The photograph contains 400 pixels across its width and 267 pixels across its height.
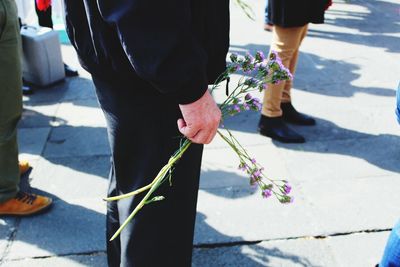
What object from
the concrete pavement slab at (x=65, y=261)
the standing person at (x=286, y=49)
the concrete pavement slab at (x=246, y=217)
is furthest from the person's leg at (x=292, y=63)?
the concrete pavement slab at (x=65, y=261)

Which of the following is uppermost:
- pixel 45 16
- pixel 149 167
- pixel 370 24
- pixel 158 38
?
pixel 158 38

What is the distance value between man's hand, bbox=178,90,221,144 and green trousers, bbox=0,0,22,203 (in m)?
1.51

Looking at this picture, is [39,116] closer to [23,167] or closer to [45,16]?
[23,167]

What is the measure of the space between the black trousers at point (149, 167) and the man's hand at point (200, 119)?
13cm

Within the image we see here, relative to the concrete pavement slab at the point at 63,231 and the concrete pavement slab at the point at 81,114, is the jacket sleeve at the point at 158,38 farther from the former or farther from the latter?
the concrete pavement slab at the point at 81,114

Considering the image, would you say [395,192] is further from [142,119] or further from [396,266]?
[142,119]

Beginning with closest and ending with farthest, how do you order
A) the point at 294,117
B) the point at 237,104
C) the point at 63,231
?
→ the point at 237,104, the point at 63,231, the point at 294,117

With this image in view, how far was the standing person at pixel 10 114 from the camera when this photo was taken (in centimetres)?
256

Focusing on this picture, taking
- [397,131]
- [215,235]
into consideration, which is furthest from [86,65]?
[397,131]

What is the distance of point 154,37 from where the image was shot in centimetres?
130

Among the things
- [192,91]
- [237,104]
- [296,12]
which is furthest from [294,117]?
[192,91]

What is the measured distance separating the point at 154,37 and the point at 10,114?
1.68 meters

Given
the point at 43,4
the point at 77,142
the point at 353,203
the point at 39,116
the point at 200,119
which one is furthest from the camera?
the point at 39,116

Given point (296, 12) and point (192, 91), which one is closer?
point (192, 91)
